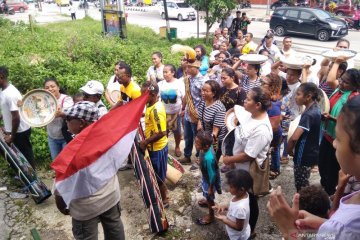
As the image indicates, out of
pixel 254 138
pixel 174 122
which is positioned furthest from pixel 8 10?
pixel 254 138

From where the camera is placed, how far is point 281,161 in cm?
561

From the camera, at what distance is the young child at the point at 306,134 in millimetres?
3639

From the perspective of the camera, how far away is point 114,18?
13.5 m

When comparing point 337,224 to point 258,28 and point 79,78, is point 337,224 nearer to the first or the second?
point 79,78

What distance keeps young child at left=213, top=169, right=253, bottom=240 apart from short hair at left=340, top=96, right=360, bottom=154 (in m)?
A: 1.87

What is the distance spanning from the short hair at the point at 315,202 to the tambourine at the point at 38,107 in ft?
10.7

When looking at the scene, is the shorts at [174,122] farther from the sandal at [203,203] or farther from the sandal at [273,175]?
the sandal at [273,175]

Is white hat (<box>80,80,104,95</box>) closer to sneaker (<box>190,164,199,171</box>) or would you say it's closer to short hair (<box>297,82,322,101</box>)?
sneaker (<box>190,164,199,171</box>)

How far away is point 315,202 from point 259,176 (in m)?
1.29

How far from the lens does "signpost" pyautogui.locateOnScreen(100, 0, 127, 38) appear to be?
13.3m

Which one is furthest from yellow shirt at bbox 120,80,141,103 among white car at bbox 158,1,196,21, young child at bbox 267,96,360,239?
white car at bbox 158,1,196,21

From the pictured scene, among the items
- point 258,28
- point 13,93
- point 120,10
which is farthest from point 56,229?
point 258,28

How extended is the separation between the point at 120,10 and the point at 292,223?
12.8 meters

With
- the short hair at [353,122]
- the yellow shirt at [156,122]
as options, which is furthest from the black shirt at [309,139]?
the short hair at [353,122]
